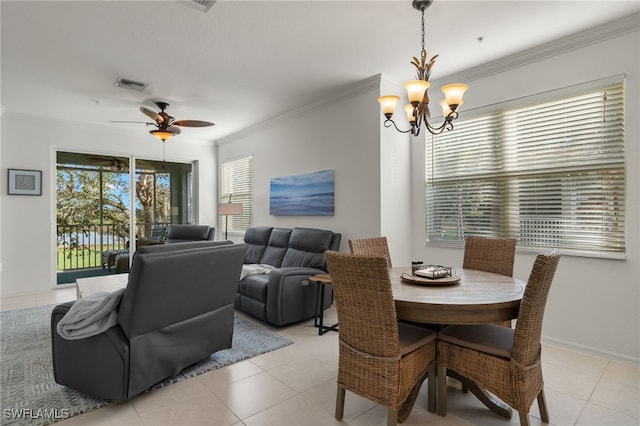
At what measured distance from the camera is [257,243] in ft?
17.1

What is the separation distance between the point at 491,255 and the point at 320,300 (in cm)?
175

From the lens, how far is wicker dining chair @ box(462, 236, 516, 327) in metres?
2.67

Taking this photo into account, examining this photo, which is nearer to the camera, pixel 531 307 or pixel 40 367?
pixel 531 307

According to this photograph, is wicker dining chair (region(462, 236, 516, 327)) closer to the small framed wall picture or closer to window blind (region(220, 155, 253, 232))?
window blind (region(220, 155, 253, 232))

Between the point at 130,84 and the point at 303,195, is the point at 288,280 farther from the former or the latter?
the point at 130,84

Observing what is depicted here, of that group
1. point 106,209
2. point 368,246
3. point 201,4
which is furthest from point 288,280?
point 106,209

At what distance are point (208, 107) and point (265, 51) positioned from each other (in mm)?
1979

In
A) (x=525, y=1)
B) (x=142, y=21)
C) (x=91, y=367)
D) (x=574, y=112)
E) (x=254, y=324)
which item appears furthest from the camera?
(x=254, y=324)

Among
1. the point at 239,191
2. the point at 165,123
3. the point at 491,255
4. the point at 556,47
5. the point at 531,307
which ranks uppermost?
the point at 556,47

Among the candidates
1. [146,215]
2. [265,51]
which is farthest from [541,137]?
[146,215]

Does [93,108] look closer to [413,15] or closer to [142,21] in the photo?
[142,21]

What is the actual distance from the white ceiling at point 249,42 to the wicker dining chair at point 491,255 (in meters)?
1.76

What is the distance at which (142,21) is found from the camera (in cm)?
270

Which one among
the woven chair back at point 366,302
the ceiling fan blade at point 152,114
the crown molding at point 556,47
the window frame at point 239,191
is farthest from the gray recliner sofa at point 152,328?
the window frame at point 239,191
